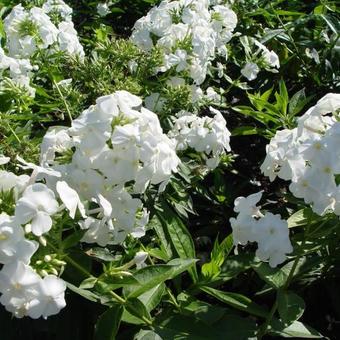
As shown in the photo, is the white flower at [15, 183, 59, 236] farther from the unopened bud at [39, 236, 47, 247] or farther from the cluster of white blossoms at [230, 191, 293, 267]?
the cluster of white blossoms at [230, 191, 293, 267]

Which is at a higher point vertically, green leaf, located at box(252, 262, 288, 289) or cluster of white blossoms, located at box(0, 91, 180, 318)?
cluster of white blossoms, located at box(0, 91, 180, 318)

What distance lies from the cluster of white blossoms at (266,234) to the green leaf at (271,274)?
15 cm

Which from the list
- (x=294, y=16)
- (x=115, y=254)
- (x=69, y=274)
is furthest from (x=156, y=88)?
(x=294, y=16)

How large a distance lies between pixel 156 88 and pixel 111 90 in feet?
1.37

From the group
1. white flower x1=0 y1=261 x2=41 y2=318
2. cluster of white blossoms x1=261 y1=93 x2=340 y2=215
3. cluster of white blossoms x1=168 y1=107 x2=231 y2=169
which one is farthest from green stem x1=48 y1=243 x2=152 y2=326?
cluster of white blossoms x1=168 y1=107 x2=231 y2=169

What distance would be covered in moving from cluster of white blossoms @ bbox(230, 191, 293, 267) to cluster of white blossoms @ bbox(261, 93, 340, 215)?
125 millimetres

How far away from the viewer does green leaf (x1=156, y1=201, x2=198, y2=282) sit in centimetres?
213

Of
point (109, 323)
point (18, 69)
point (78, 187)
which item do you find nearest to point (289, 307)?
point (109, 323)

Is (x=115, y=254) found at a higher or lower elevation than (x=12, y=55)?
lower

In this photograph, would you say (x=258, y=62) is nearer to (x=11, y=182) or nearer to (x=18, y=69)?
(x=18, y=69)

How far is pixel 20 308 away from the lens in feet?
4.74

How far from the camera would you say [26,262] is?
1.40 metres

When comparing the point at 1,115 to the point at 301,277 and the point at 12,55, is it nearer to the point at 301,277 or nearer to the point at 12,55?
the point at 12,55

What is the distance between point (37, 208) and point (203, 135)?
105cm
